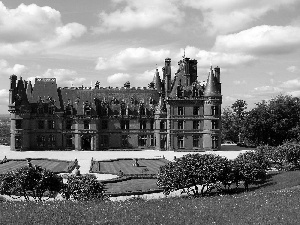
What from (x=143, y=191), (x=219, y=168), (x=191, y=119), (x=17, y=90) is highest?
(x=17, y=90)

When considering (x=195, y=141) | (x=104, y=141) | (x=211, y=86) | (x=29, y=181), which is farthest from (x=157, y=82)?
(x=29, y=181)

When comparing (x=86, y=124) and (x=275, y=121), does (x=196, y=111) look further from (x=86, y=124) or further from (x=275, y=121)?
(x=86, y=124)

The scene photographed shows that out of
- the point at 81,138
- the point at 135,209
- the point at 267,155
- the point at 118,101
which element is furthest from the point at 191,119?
the point at 135,209

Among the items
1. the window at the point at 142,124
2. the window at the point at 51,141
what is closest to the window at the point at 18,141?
the window at the point at 51,141

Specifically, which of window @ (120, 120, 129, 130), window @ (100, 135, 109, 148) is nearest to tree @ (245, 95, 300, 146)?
window @ (120, 120, 129, 130)

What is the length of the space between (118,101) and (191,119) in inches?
707

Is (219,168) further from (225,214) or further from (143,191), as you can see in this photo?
(225,214)

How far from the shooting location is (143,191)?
134ft

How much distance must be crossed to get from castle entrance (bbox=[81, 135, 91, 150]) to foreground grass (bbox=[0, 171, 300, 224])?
64.2 meters

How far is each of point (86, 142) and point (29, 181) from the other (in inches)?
2231

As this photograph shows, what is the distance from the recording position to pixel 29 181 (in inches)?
1261

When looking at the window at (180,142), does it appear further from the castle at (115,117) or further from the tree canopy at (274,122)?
the tree canopy at (274,122)

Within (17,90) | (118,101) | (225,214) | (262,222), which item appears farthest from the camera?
(118,101)

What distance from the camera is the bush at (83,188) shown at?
32188mm
